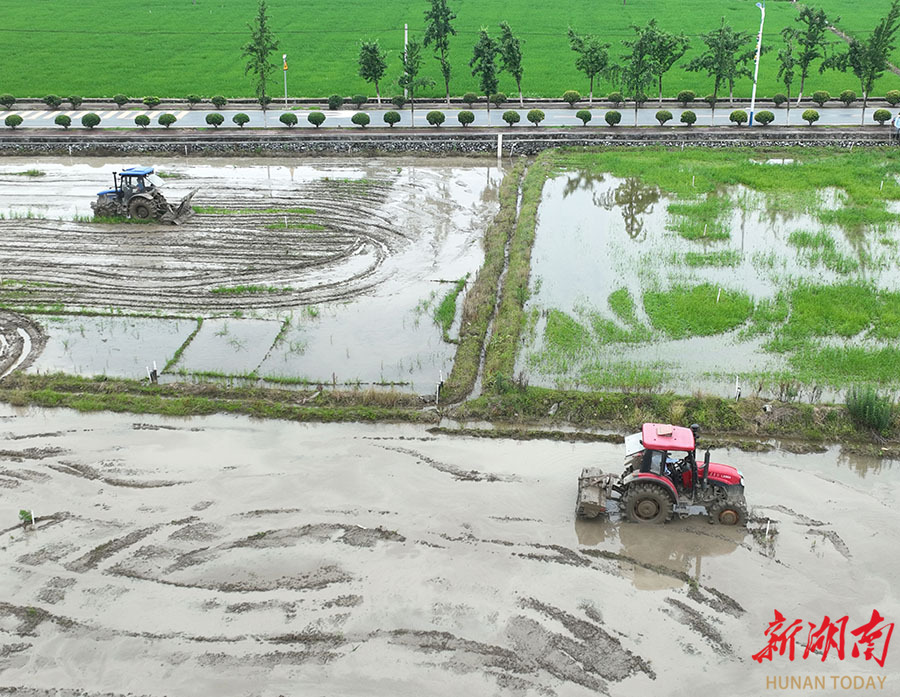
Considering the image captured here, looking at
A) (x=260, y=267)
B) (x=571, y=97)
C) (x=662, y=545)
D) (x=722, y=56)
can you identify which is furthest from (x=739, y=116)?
(x=662, y=545)

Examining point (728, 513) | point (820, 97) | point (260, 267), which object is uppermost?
point (820, 97)

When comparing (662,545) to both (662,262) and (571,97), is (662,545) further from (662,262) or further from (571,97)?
(571,97)

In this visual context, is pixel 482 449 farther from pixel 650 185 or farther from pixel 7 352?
pixel 650 185

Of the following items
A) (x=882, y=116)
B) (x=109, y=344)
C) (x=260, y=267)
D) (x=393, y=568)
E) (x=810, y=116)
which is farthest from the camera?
(x=882, y=116)

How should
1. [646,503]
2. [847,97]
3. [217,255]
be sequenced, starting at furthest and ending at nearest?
[847,97], [217,255], [646,503]

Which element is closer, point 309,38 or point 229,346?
point 229,346

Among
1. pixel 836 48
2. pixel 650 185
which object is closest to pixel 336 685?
pixel 650 185

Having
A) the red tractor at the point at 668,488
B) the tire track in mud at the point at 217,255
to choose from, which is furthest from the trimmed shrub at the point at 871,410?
the tire track in mud at the point at 217,255
